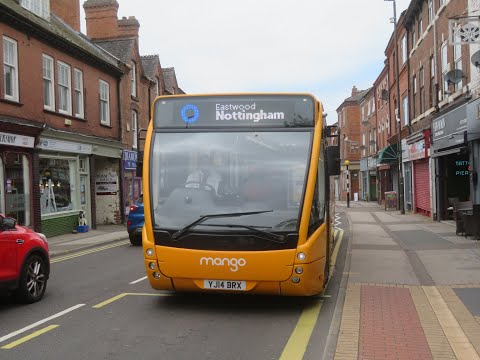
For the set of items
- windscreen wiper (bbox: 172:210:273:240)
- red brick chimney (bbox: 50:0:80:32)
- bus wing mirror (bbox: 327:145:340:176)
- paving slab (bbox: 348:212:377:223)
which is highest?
red brick chimney (bbox: 50:0:80:32)

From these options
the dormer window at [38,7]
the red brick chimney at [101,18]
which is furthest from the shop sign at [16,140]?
the red brick chimney at [101,18]

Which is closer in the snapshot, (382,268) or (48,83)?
(382,268)

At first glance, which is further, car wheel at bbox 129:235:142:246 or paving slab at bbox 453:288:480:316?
car wheel at bbox 129:235:142:246

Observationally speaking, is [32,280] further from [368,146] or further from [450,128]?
[368,146]

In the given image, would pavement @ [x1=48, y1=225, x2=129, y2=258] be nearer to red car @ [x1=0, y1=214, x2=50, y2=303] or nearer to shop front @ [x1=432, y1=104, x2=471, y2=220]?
red car @ [x1=0, y1=214, x2=50, y2=303]

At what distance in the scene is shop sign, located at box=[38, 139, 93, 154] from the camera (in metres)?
17.7

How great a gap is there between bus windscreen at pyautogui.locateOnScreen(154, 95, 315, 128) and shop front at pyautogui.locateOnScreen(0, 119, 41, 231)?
975 cm

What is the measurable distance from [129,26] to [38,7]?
1083cm

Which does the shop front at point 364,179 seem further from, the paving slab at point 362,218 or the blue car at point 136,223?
the blue car at point 136,223

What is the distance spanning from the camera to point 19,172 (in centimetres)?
1648

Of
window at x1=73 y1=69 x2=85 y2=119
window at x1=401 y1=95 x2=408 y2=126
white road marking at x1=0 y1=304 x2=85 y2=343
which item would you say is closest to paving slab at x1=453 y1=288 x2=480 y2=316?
white road marking at x1=0 y1=304 x2=85 y2=343

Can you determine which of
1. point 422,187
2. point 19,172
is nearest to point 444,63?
point 422,187

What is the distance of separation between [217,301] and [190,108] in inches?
111

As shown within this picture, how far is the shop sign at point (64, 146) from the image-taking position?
17712 mm
